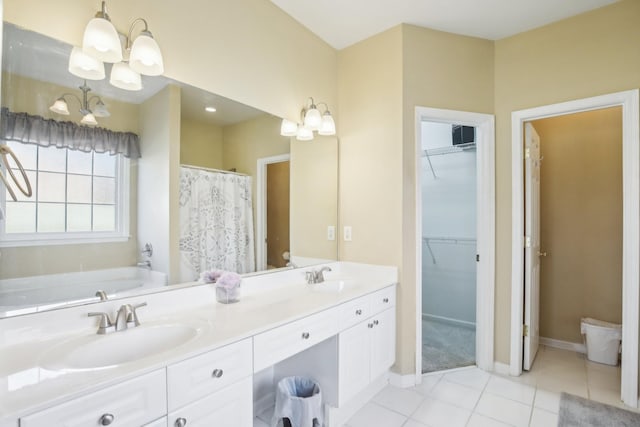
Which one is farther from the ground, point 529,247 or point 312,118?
point 312,118

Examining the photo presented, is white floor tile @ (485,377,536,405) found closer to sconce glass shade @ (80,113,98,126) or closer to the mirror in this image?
the mirror

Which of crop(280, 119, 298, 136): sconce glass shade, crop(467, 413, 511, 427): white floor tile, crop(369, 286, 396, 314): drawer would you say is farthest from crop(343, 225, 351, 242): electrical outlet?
crop(467, 413, 511, 427): white floor tile

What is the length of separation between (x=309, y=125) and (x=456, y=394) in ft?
7.34

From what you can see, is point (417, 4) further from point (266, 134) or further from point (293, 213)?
point (293, 213)

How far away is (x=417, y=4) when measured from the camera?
218 centimetres

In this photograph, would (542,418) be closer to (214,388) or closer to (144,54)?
(214,388)

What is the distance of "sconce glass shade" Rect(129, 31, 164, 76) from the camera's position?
4.56ft

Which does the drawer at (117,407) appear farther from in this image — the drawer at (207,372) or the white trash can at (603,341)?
the white trash can at (603,341)

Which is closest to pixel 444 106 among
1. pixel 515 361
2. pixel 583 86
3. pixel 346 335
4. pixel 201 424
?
pixel 583 86

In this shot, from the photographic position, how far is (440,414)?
2.01 metres

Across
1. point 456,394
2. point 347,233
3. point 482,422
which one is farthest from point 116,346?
point 456,394

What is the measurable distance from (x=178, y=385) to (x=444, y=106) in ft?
8.19

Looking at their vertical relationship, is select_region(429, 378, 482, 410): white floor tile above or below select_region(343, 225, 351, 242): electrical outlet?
below

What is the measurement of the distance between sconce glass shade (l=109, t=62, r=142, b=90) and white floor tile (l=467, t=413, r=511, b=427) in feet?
8.61
